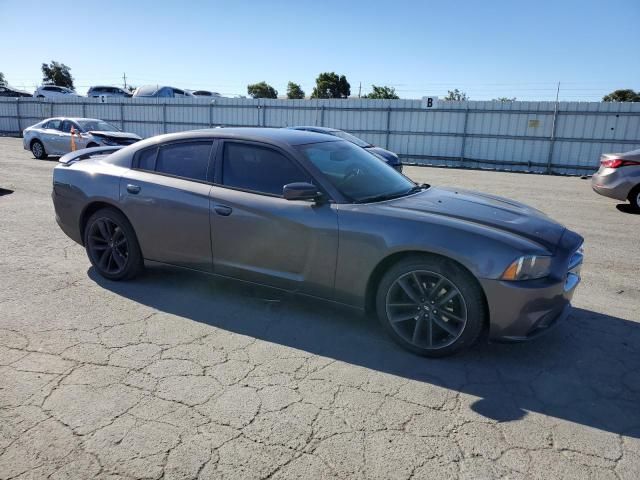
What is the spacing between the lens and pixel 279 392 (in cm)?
298

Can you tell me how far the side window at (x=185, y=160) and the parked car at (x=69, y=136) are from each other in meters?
10.4

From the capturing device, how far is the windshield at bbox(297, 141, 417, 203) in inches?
154

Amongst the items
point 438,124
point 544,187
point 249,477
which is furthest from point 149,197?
point 438,124

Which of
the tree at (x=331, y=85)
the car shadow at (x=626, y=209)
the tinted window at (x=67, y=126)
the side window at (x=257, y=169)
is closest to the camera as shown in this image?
the side window at (x=257, y=169)

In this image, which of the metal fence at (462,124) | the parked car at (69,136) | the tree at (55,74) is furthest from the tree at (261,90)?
the parked car at (69,136)

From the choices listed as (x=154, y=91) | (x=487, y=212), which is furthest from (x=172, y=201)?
(x=154, y=91)

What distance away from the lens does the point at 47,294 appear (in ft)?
14.7

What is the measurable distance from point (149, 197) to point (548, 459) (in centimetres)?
367

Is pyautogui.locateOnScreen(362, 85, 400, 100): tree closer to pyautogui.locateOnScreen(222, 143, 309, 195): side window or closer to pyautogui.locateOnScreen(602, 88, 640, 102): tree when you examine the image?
pyautogui.locateOnScreen(602, 88, 640, 102): tree

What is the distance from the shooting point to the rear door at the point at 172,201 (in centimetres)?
423

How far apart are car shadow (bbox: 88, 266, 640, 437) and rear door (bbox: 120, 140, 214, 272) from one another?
43 centimetres

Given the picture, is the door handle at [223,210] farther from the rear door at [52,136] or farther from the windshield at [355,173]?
the rear door at [52,136]

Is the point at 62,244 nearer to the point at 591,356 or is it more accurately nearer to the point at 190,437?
the point at 190,437

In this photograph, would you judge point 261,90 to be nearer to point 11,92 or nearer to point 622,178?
point 11,92
